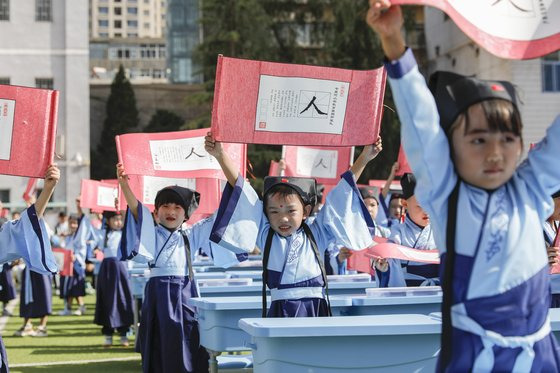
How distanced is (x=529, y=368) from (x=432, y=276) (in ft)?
14.3

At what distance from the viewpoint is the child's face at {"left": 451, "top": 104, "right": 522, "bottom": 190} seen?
11.1 ft

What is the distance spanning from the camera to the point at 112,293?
13633mm

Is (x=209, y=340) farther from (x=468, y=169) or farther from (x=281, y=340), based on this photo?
(x=468, y=169)

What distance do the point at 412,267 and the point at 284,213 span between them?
1928mm

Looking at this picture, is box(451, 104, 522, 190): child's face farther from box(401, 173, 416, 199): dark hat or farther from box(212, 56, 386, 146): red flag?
box(401, 173, 416, 199): dark hat

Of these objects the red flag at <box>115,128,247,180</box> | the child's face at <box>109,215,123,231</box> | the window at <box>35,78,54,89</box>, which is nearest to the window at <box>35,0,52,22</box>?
the window at <box>35,78,54,89</box>

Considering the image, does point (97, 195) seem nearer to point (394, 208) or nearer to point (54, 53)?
point (394, 208)

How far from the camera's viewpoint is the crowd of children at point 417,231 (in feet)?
11.1

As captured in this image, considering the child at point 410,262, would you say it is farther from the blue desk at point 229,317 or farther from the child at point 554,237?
the blue desk at point 229,317

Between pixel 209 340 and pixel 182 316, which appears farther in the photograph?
pixel 182 316

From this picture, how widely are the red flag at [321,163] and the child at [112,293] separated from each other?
2721 millimetres

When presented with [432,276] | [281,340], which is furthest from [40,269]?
[432,276]

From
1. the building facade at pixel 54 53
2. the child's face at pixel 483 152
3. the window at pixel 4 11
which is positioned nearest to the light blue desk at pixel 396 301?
the child's face at pixel 483 152

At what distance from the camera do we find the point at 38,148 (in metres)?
6.18
